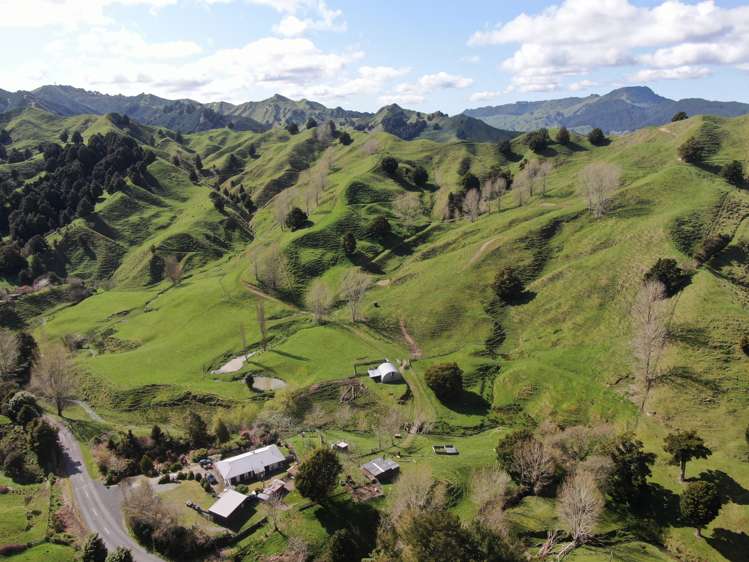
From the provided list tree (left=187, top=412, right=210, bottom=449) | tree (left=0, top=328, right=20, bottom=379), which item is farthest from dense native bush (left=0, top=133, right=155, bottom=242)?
tree (left=187, top=412, right=210, bottom=449)

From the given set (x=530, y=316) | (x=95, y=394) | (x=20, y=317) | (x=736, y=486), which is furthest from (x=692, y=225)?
(x=20, y=317)

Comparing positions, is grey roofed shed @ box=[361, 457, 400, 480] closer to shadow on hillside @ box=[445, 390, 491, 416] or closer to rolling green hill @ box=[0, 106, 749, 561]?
rolling green hill @ box=[0, 106, 749, 561]

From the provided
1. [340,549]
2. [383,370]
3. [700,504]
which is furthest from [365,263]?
[700,504]

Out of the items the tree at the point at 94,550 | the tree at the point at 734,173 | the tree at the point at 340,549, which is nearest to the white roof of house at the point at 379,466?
the tree at the point at 340,549

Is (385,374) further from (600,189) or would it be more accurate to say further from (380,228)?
(600,189)

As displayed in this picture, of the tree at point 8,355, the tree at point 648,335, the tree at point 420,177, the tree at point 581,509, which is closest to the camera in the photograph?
the tree at point 581,509

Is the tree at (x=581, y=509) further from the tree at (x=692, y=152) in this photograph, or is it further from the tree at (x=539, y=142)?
the tree at (x=539, y=142)

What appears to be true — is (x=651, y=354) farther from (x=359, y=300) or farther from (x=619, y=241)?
(x=359, y=300)
